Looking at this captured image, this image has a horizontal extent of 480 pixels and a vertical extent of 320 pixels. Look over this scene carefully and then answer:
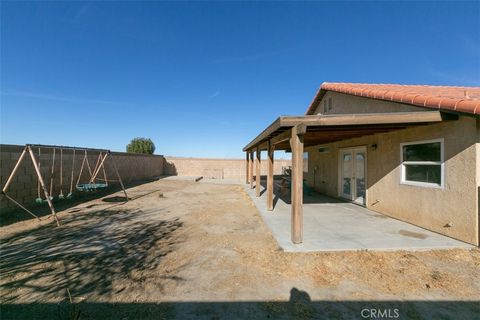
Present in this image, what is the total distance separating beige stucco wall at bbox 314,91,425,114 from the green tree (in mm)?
25372

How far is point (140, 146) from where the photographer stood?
3036 centimetres

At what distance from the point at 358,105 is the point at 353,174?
258 centimetres

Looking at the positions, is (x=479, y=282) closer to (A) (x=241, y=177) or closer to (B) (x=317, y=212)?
(B) (x=317, y=212)

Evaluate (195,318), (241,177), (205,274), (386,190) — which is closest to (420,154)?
(386,190)

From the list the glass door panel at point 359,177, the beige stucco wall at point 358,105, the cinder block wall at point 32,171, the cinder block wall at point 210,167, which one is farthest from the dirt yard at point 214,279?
the cinder block wall at point 210,167

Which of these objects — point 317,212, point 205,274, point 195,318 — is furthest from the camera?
point 317,212

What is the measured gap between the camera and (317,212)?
7.19 metres

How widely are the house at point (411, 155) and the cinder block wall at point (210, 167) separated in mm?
15643

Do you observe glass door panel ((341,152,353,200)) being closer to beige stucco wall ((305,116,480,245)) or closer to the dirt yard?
beige stucco wall ((305,116,480,245))

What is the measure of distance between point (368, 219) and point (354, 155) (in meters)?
2.94

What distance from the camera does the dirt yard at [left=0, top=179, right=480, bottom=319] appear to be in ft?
8.73

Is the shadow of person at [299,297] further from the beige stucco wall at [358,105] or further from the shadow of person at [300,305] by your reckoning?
the beige stucco wall at [358,105]

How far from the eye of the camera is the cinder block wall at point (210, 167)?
76.7ft

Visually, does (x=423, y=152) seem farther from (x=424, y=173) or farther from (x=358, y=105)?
(x=358, y=105)
